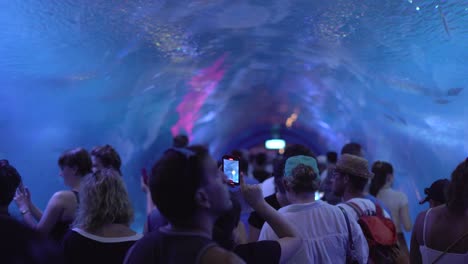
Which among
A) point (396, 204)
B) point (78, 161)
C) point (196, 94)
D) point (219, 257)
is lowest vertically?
point (396, 204)

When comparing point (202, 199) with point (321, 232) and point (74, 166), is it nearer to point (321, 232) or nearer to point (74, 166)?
point (321, 232)

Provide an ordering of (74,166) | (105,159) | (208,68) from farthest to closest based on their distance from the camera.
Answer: (208,68) < (105,159) < (74,166)

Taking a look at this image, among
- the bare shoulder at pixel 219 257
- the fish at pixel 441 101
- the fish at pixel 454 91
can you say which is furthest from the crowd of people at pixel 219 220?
the fish at pixel 441 101

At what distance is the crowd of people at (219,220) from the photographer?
175cm

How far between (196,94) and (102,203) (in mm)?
8908

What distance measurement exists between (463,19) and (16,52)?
537cm

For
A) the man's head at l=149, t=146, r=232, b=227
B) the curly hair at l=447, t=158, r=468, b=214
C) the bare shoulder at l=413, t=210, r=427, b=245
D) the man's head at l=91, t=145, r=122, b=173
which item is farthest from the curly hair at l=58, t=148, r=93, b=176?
the curly hair at l=447, t=158, r=468, b=214

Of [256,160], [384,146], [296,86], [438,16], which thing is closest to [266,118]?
[296,86]

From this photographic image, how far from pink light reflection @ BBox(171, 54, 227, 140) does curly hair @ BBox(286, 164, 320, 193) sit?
6.48 metres

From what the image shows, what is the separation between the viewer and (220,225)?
220 cm

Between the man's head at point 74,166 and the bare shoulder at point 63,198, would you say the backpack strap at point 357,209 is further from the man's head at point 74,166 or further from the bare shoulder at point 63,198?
the man's head at point 74,166

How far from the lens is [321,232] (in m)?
2.80

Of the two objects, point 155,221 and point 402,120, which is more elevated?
point 155,221

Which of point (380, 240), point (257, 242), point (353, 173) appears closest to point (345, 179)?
point (353, 173)
